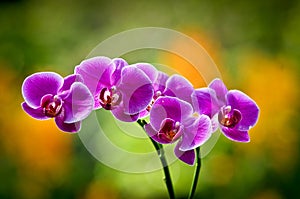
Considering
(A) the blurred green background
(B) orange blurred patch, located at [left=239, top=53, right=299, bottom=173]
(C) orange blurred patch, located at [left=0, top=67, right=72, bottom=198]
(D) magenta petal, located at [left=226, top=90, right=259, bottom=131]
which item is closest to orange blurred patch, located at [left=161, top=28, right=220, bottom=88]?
(A) the blurred green background

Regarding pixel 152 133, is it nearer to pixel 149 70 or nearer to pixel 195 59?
pixel 149 70

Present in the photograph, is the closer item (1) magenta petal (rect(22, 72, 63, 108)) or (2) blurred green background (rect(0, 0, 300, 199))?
(1) magenta petal (rect(22, 72, 63, 108))

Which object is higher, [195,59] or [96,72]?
[96,72]

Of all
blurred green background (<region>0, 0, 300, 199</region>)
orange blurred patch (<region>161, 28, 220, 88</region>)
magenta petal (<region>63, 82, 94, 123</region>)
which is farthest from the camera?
orange blurred patch (<region>161, 28, 220, 88</region>)

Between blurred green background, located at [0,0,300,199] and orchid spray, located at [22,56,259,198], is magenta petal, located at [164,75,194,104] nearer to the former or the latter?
orchid spray, located at [22,56,259,198]

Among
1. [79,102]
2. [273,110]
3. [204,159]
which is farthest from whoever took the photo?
[273,110]

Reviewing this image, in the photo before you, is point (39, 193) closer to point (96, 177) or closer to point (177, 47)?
point (96, 177)

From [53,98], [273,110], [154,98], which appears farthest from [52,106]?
[273,110]

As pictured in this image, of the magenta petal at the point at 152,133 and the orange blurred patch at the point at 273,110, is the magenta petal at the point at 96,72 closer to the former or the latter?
the magenta petal at the point at 152,133

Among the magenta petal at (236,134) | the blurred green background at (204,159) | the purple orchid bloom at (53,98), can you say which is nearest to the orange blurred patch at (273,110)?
the blurred green background at (204,159)

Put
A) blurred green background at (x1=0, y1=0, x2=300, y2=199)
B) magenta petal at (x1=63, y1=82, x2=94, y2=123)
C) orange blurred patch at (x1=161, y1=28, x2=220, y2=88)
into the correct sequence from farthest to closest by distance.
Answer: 1. orange blurred patch at (x1=161, y1=28, x2=220, y2=88)
2. blurred green background at (x1=0, y1=0, x2=300, y2=199)
3. magenta petal at (x1=63, y1=82, x2=94, y2=123)
